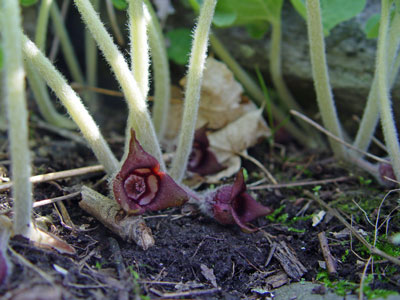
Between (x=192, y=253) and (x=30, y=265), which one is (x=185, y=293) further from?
(x=30, y=265)

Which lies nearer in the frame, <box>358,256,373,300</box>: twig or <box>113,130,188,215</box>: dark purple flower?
<box>358,256,373,300</box>: twig

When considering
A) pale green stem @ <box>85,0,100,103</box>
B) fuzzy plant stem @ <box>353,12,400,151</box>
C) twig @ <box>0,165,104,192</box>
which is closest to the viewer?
twig @ <box>0,165,104,192</box>

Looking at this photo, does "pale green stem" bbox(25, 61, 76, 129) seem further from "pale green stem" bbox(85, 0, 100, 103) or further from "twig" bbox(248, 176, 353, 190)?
"twig" bbox(248, 176, 353, 190)

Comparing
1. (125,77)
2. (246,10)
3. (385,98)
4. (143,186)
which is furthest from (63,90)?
(385,98)

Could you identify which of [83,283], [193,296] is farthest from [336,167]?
[83,283]

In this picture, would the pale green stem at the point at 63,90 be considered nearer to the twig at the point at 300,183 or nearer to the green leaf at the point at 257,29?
the twig at the point at 300,183

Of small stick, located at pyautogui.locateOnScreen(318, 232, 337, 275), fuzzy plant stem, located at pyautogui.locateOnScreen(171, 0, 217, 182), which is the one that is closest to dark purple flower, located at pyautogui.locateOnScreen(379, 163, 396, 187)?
small stick, located at pyautogui.locateOnScreen(318, 232, 337, 275)

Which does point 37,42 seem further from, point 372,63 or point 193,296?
point 372,63

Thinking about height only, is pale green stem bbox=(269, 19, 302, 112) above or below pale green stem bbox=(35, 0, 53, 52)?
below
